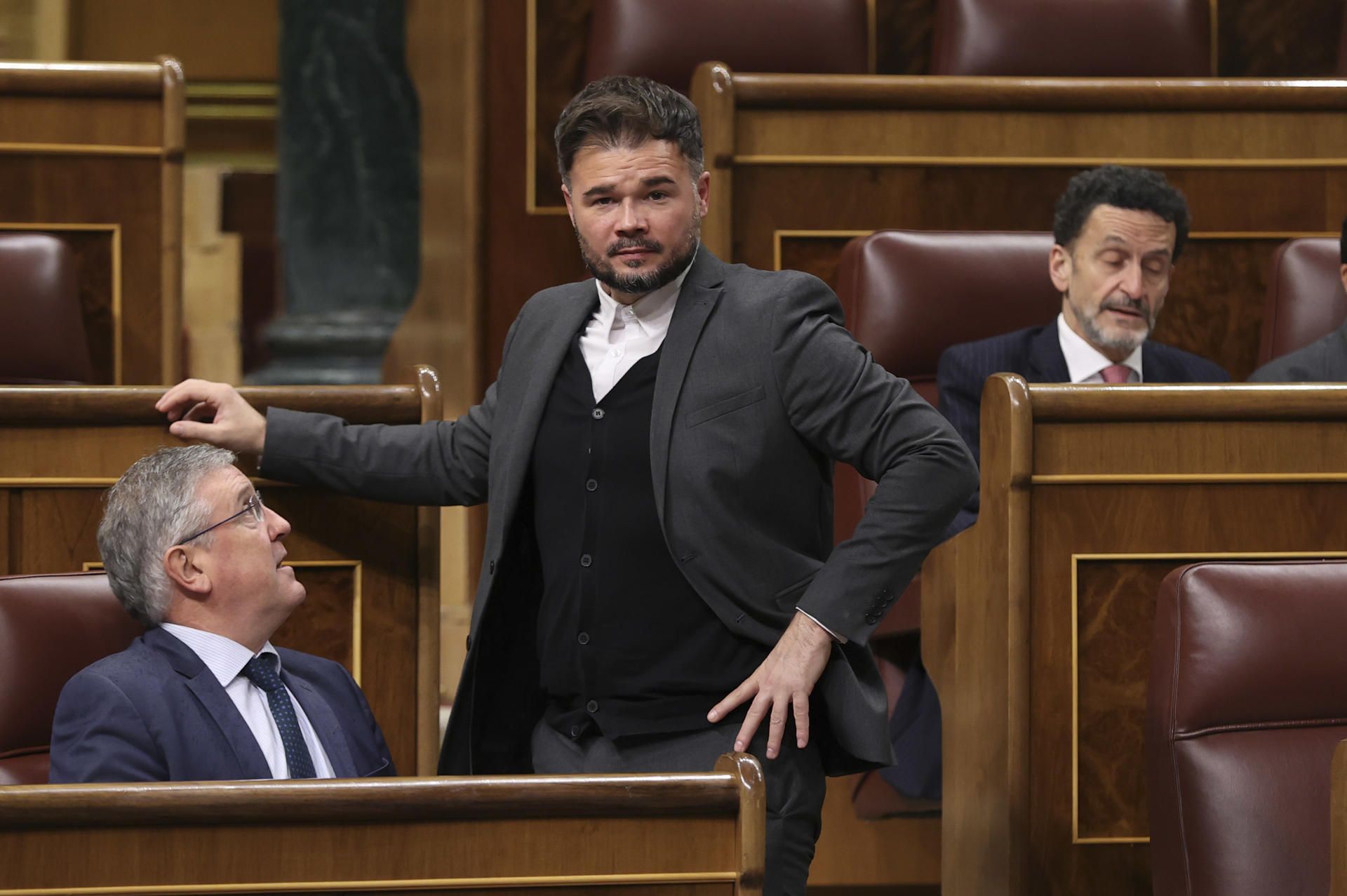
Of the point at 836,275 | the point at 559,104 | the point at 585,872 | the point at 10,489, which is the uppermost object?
the point at 559,104

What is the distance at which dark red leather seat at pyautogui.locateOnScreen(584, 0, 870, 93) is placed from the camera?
3.62ft

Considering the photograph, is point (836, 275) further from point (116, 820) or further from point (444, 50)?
point (116, 820)

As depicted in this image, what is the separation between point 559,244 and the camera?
1.12 m

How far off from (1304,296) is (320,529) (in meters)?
0.55

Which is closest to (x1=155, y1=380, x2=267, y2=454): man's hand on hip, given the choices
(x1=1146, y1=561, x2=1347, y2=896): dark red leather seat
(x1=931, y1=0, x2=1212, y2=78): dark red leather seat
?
(x1=1146, y1=561, x2=1347, y2=896): dark red leather seat

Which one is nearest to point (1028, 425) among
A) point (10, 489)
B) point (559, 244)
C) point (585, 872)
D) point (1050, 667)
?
point (1050, 667)

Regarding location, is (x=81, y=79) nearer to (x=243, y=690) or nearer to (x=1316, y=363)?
(x=243, y=690)

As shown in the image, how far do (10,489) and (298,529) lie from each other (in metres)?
0.11

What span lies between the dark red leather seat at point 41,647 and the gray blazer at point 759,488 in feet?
0.41

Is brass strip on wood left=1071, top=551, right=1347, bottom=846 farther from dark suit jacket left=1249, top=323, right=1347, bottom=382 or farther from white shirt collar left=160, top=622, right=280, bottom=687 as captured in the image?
white shirt collar left=160, top=622, right=280, bottom=687

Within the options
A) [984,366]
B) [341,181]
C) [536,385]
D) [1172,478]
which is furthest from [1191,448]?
[341,181]

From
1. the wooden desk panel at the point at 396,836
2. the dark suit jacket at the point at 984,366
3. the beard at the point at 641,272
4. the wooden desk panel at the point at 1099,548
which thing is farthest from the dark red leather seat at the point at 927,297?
the wooden desk panel at the point at 396,836

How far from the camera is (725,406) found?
0.59 metres

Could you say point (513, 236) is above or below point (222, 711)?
above
